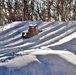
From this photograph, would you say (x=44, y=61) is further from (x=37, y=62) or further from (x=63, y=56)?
(x=63, y=56)

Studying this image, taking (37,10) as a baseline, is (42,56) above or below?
above

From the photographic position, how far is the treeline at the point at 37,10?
10.1m

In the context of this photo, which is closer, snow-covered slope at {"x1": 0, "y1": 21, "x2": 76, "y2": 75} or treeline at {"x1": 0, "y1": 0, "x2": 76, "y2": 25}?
snow-covered slope at {"x1": 0, "y1": 21, "x2": 76, "y2": 75}

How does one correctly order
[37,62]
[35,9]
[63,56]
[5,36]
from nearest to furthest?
[37,62] < [63,56] < [5,36] < [35,9]

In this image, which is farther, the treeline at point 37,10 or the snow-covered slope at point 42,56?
the treeline at point 37,10

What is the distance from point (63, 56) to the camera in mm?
3088

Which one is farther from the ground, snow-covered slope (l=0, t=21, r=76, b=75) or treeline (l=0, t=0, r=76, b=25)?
snow-covered slope (l=0, t=21, r=76, b=75)

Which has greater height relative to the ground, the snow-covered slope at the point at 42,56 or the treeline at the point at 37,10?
the snow-covered slope at the point at 42,56

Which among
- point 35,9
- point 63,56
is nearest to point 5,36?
point 63,56

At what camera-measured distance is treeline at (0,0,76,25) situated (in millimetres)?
10131

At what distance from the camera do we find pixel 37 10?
35.2 ft

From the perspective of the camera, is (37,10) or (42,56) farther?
(37,10)

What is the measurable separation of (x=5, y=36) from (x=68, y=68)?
2.52 meters

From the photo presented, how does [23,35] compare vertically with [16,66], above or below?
below
